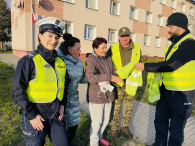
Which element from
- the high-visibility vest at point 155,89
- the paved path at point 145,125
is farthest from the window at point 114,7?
the high-visibility vest at point 155,89

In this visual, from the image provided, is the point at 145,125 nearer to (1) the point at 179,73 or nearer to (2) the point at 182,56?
(1) the point at 179,73

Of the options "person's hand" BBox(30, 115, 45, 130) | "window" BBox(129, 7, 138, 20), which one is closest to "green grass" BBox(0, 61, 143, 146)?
"person's hand" BBox(30, 115, 45, 130)

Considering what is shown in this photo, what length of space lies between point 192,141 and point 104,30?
13595 mm

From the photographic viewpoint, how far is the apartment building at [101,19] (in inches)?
476

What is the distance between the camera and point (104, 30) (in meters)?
15.5

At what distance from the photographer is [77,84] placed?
2561 millimetres

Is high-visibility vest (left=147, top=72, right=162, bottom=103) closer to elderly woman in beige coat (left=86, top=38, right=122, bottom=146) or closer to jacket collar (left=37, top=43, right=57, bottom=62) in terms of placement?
elderly woman in beige coat (left=86, top=38, right=122, bottom=146)

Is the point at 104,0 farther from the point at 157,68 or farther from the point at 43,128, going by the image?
the point at 43,128

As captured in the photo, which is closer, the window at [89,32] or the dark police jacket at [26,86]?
the dark police jacket at [26,86]

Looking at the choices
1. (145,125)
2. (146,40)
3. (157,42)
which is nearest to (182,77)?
(145,125)

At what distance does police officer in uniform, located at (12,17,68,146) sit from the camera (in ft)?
5.46

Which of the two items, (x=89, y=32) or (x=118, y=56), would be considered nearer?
(x=118, y=56)

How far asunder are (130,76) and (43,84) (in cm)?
178

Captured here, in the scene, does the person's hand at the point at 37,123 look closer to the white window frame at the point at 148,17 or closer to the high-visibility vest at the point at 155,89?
the high-visibility vest at the point at 155,89
